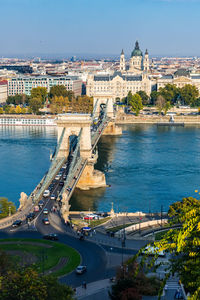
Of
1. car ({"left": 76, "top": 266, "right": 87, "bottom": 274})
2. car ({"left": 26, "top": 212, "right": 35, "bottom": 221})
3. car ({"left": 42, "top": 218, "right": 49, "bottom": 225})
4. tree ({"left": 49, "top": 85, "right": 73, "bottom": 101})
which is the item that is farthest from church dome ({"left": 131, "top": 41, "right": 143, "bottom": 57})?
car ({"left": 76, "top": 266, "right": 87, "bottom": 274})

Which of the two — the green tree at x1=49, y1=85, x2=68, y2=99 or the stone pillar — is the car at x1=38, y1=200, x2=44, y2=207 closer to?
the stone pillar

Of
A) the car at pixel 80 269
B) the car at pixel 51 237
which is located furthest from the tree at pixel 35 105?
the car at pixel 80 269

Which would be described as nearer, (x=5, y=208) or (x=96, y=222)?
(x=96, y=222)

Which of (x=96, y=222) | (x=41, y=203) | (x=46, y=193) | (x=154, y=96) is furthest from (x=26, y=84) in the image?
(x=96, y=222)

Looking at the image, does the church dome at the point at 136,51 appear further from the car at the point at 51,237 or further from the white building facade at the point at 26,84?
the car at the point at 51,237

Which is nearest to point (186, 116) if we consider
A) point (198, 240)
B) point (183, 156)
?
point (183, 156)

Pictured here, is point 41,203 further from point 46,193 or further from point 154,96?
point 154,96

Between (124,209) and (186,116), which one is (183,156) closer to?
(124,209)
